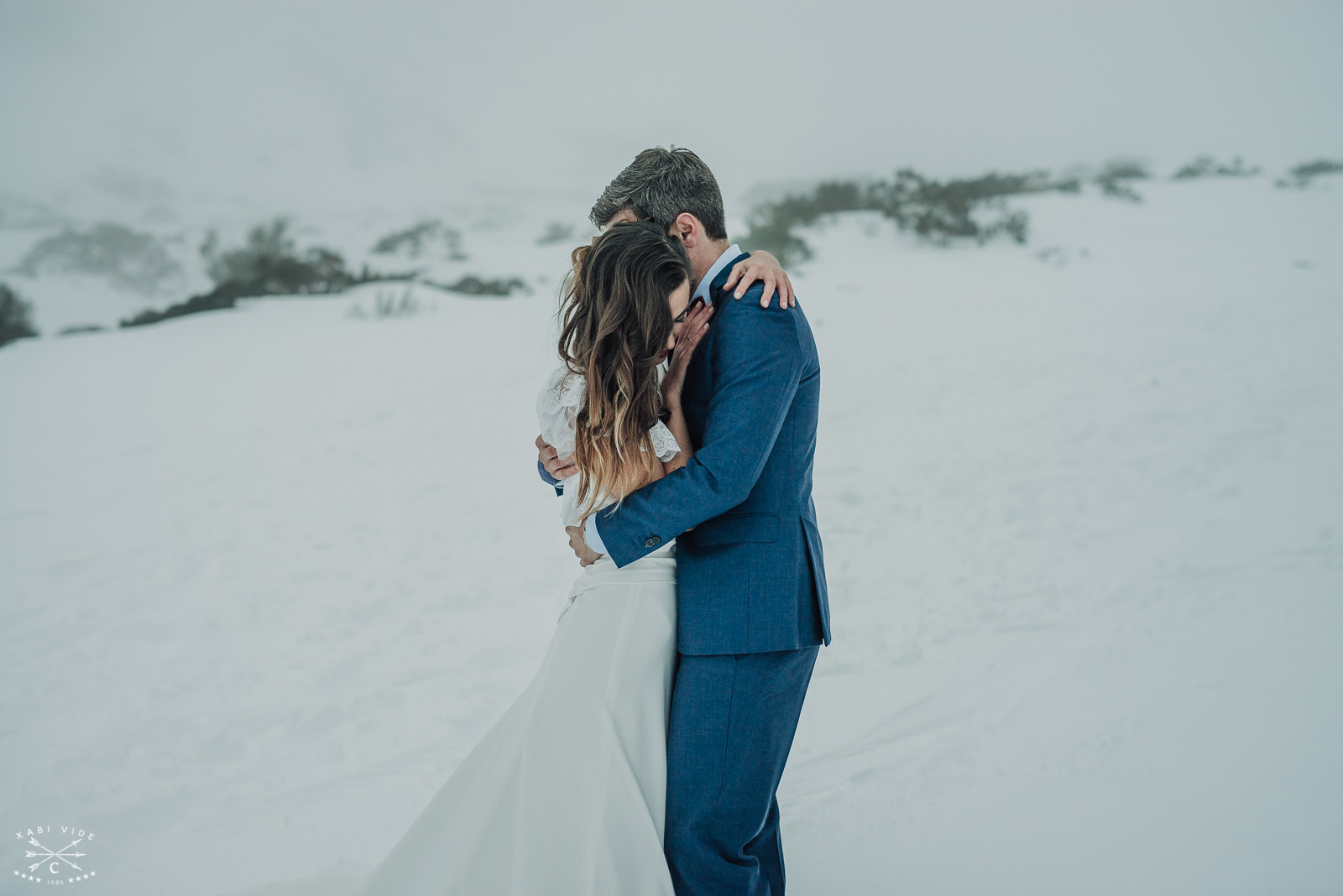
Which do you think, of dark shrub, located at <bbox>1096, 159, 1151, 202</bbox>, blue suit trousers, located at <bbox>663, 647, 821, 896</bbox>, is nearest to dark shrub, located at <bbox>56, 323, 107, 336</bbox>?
blue suit trousers, located at <bbox>663, 647, 821, 896</bbox>

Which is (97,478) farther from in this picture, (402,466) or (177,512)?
(402,466)

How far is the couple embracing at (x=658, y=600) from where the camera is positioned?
1436mm

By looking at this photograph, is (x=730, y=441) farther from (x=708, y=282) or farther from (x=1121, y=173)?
(x=1121, y=173)

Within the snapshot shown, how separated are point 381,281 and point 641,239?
826cm

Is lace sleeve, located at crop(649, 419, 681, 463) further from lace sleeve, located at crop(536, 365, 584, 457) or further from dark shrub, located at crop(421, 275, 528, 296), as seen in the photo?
dark shrub, located at crop(421, 275, 528, 296)

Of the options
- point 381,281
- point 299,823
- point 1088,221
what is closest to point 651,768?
point 299,823

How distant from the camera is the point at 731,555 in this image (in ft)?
5.00

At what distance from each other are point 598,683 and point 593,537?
0.88 ft

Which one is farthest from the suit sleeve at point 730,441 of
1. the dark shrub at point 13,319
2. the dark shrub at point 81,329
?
the dark shrub at point 13,319

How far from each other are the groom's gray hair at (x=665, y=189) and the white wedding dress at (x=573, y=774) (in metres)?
0.37

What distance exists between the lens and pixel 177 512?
15.9 ft

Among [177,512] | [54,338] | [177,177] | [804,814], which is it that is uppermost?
[177,177]

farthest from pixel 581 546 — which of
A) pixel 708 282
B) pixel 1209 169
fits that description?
pixel 1209 169

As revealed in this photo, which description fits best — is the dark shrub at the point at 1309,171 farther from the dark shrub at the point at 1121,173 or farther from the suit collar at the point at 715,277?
the suit collar at the point at 715,277
